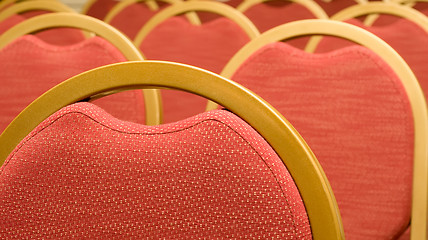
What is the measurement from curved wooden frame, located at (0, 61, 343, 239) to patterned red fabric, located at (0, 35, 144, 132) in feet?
1.32

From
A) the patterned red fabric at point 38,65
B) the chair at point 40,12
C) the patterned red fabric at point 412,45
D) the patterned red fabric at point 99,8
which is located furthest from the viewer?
the patterned red fabric at point 99,8

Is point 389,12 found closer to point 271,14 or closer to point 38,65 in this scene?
point 38,65

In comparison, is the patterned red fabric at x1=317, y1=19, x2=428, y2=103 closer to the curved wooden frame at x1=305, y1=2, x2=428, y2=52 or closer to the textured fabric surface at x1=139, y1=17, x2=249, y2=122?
the curved wooden frame at x1=305, y1=2, x2=428, y2=52

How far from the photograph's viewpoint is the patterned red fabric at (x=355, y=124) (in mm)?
779

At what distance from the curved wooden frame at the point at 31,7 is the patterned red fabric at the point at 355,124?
107cm

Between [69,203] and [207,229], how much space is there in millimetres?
116

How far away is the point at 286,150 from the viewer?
40cm

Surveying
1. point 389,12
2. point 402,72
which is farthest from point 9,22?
point 402,72

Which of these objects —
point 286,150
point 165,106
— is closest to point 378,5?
point 165,106

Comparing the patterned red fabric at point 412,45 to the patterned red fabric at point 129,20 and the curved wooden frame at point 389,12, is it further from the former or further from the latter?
the patterned red fabric at point 129,20

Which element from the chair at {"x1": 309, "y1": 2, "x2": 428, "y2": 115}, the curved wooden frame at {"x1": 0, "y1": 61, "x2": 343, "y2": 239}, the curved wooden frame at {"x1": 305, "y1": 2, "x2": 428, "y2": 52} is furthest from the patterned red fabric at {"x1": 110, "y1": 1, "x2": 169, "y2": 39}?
the curved wooden frame at {"x1": 0, "y1": 61, "x2": 343, "y2": 239}

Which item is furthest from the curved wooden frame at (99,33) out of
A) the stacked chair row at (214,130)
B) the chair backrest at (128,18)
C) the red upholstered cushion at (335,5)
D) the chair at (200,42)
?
the red upholstered cushion at (335,5)

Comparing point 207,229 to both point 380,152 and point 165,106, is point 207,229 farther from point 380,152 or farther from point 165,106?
point 165,106

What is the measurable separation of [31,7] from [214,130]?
56.0 inches
